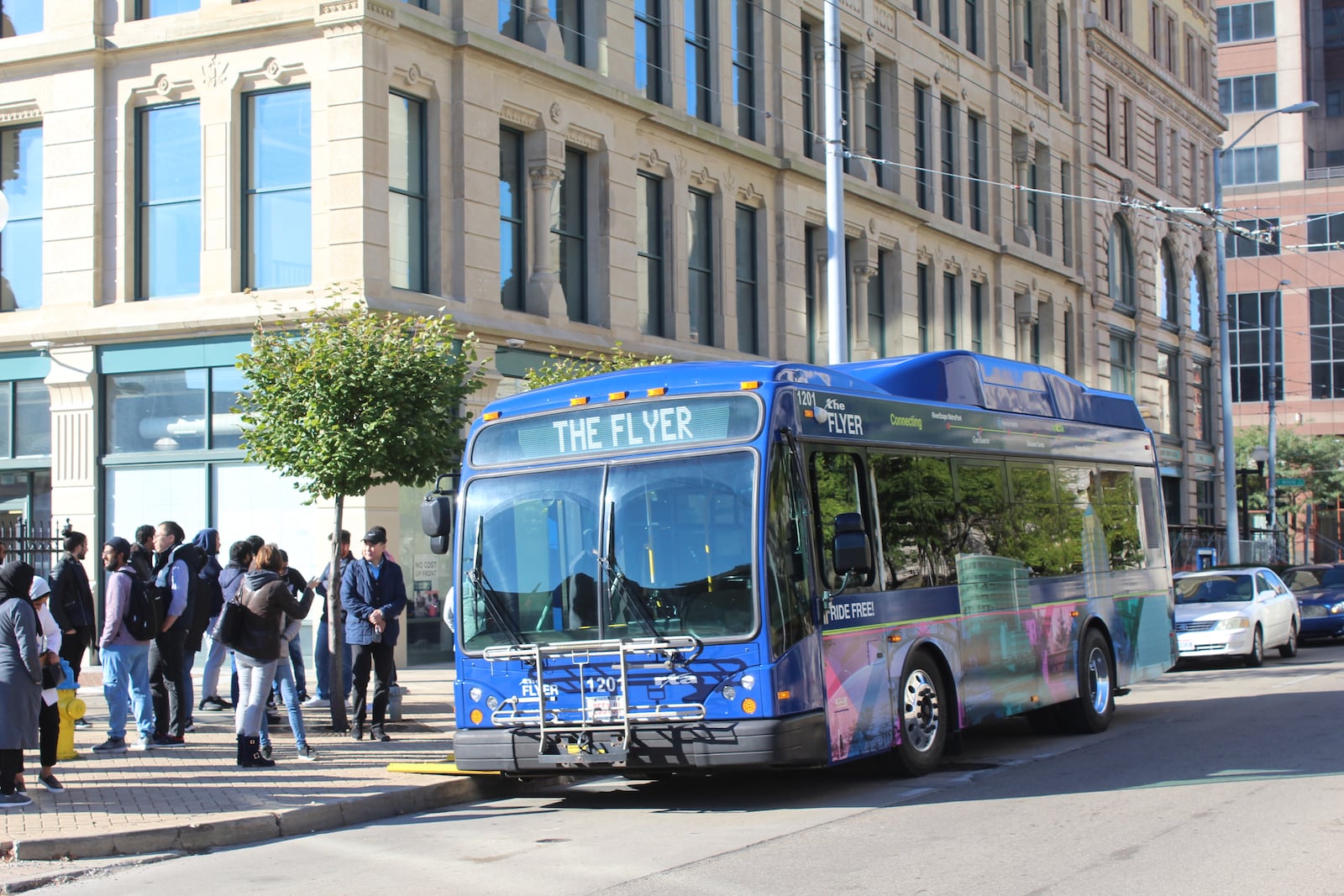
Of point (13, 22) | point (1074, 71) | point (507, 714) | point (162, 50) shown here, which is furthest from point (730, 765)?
point (1074, 71)

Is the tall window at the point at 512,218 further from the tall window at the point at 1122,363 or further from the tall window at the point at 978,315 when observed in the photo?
the tall window at the point at 1122,363

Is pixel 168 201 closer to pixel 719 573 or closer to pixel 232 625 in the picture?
pixel 232 625

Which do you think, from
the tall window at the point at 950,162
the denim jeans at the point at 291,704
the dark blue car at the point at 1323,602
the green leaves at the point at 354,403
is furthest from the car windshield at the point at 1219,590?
the denim jeans at the point at 291,704

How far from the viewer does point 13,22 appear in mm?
22438

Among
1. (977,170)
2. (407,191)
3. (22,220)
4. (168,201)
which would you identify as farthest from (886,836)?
(977,170)

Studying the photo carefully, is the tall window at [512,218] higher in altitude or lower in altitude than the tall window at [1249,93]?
lower

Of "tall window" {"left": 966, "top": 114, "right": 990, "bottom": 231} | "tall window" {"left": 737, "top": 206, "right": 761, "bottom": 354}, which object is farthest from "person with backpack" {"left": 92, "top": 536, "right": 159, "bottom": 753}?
"tall window" {"left": 966, "top": 114, "right": 990, "bottom": 231}

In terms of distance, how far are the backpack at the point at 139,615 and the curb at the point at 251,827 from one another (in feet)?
10.4

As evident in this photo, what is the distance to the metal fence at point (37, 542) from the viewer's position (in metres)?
19.1

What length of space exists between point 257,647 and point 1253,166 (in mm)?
77659

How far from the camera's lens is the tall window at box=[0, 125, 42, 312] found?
22328mm

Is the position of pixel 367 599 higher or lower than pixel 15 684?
higher

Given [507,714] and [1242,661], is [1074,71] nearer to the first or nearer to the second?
[1242,661]

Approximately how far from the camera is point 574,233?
78.9 ft
